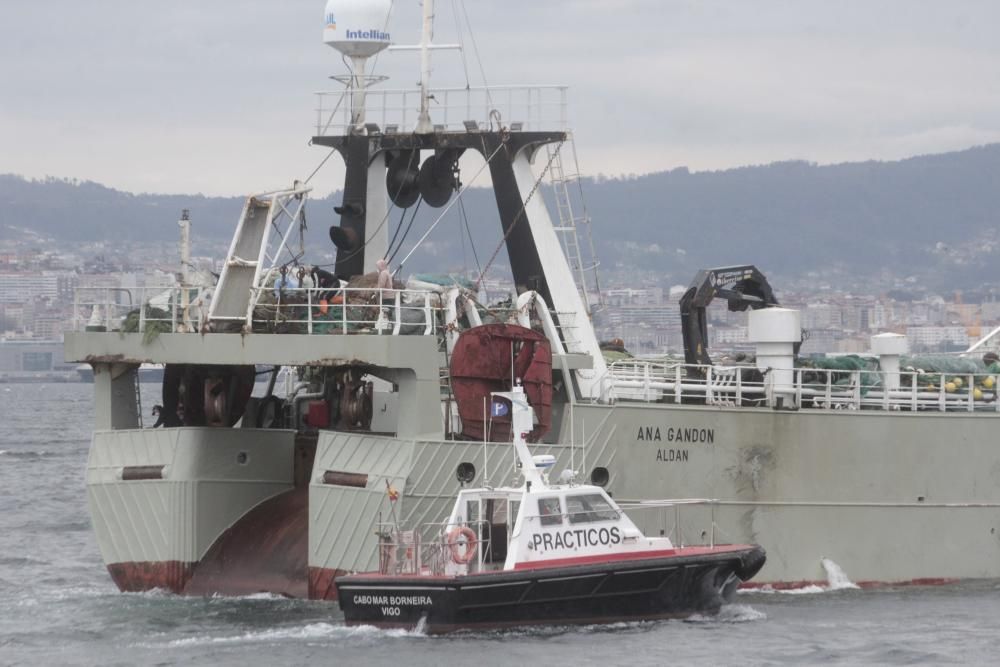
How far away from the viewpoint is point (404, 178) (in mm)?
32812

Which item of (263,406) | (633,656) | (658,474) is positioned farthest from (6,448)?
(633,656)

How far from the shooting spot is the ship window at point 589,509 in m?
26.3

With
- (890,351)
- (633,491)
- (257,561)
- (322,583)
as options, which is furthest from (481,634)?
(890,351)

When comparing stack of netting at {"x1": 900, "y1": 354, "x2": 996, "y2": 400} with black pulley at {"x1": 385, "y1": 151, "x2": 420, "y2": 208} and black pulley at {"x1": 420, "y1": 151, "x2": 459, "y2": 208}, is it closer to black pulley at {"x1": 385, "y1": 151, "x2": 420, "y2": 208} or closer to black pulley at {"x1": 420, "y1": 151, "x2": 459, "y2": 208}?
black pulley at {"x1": 420, "y1": 151, "x2": 459, "y2": 208}

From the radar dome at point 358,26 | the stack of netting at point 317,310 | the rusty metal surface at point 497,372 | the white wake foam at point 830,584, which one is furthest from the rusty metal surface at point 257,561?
the radar dome at point 358,26

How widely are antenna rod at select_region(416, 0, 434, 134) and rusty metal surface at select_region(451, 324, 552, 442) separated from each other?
15.4 feet

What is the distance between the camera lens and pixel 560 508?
86.2ft

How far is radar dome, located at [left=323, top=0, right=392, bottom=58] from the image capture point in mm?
33344

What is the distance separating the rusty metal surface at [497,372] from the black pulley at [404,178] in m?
4.61

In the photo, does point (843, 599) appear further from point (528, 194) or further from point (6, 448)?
point (6, 448)

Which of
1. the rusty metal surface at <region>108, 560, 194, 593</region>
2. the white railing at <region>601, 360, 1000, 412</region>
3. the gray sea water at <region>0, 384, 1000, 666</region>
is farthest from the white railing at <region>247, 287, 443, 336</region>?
the gray sea water at <region>0, 384, 1000, 666</region>

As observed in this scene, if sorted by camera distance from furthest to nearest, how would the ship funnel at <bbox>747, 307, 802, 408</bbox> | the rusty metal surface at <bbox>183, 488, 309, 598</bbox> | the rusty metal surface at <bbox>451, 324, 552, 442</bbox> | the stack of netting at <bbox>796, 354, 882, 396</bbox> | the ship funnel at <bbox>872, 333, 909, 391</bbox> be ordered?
the stack of netting at <bbox>796, 354, 882, 396</bbox> < the ship funnel at <bbox>872, 333, 909, 391</bbox> < the ship funnel at <bbox>747, 307, 802, 408</bbox> < the rusty metal surface at <bbox>183, 488, 309, 598</bbox> < the rusty metal surface at <bbox>451, 324, 552, 442</bbox>

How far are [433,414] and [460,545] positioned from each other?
115 inches

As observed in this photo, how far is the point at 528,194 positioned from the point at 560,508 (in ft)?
24.3
